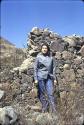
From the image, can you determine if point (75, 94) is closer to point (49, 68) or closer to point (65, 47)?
point (49, 68)

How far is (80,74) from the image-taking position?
12352 mm

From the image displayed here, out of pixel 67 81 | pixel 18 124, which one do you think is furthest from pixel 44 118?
pixel 67 81

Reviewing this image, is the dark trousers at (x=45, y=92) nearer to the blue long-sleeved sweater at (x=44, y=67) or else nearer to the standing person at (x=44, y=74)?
the standing person at (x=44, y=74)

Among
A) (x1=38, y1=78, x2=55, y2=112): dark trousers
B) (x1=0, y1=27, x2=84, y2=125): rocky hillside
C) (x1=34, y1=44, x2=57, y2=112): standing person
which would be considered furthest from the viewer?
(x1=0, y1=27, x2=84, y2=125): rocky hillside

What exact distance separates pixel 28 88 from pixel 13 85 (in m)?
0.50

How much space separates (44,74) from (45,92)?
1.50 feet

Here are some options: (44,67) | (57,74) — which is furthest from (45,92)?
(57,74)

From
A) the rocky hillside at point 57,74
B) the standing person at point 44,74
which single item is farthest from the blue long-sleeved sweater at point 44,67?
the rocky hillside at point 57,74

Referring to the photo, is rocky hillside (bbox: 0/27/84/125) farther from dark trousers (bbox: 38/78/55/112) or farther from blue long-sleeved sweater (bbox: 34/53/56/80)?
blue long-sleeved sweater (bbox: 34/53/56/80)

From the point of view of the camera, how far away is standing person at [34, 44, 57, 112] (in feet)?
32.9

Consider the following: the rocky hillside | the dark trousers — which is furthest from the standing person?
the rocky hillside

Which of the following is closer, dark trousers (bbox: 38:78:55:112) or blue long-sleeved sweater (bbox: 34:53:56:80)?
dark trousers (bbox: 38:78:55:112)

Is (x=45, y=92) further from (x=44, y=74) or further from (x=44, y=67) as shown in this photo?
(x=44, y=67)

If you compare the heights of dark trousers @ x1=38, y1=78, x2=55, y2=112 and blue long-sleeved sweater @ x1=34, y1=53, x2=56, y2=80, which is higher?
blue long-sleeved sweater @ x1=34, y1=53, x2=56, y2=80
